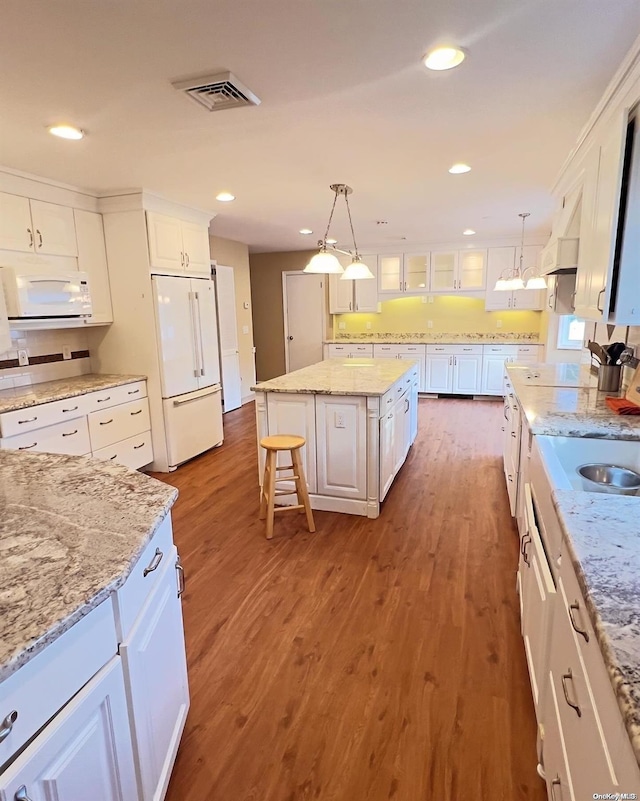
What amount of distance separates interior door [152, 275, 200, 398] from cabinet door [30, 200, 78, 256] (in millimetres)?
678

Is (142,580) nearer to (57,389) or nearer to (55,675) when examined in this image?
(55,675)

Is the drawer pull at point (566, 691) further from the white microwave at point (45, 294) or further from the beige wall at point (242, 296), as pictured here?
the beige wall at point (242, 296)

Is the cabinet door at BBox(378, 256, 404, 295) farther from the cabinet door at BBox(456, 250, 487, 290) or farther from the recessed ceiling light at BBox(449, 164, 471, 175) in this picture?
the recessed ceiling light at BBox(449, 164, 471, 175)

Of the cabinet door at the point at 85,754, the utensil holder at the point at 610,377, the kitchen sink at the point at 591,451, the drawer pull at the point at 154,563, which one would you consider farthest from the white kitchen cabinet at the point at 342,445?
the cabinet door at the point at 85,754

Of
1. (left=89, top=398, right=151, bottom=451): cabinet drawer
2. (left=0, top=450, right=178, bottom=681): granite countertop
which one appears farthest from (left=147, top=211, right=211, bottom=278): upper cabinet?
(left=0, top=450, right=178, bottom=681): granite countertop

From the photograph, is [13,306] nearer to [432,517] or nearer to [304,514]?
[304,514]

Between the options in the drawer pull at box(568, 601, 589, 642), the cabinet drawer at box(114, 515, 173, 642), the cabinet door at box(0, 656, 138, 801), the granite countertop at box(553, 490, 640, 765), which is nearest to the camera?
the granite countertop at box(553, 490, 640, 765)

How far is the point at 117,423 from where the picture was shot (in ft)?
12.4

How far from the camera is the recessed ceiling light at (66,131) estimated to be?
2410 millimetres

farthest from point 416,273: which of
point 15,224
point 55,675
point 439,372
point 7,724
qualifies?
point 7,724

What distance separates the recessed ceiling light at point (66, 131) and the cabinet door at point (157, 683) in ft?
7.61

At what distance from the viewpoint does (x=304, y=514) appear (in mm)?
3324

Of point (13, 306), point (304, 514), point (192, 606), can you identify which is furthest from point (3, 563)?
point (13, 306)

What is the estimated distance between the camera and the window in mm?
6492
